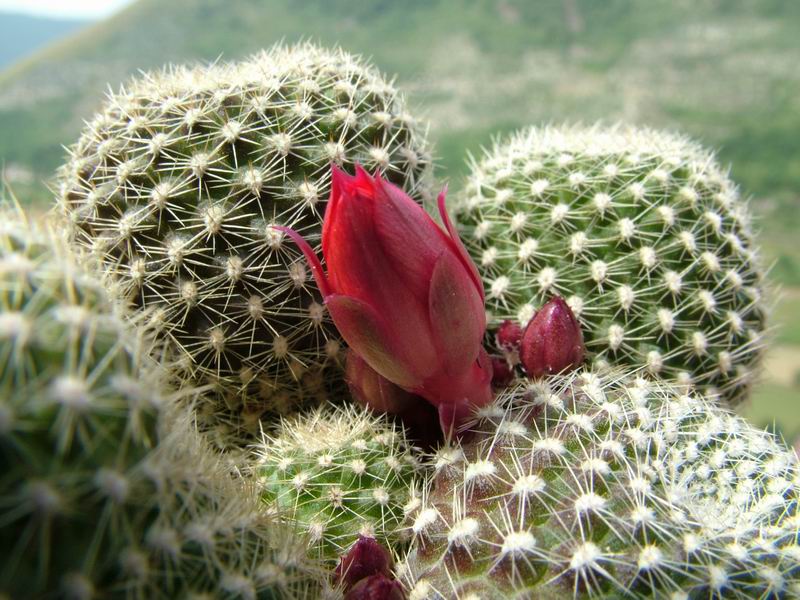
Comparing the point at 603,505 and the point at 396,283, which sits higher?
the point at 396,283

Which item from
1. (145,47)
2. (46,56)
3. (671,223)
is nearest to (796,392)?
(671,223)

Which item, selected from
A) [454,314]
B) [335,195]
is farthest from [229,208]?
[454,314]

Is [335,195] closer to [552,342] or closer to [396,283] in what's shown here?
[396,283]

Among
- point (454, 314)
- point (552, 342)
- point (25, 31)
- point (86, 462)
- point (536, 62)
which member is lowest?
point (536, 62)

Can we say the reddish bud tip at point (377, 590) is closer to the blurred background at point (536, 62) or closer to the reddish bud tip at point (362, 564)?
the reddish bud tip at point (362, 564)

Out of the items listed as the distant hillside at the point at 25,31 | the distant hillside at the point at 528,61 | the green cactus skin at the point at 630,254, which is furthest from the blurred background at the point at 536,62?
the distant hillside at the point at 25,31
